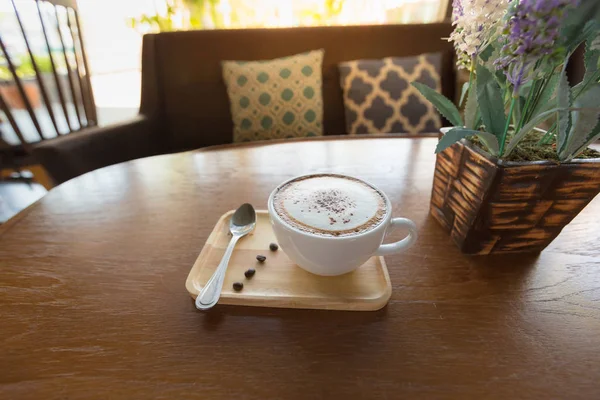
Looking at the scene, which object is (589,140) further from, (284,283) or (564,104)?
(284,283)

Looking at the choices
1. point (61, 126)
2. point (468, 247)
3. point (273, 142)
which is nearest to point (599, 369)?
point (468, 247)

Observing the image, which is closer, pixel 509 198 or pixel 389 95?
pixel 509 198

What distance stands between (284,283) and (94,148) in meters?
0.95

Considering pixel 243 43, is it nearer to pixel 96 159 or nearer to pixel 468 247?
pixel 96 159

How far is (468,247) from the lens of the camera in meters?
0.57

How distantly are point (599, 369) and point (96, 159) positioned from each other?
1292mm

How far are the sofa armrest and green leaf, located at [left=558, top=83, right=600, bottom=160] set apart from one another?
118 cm

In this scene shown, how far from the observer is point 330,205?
0.51m

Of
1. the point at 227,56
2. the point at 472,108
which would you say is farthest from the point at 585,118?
the point at 227,56

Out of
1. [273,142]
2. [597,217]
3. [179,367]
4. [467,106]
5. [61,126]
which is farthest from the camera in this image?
[61,126]

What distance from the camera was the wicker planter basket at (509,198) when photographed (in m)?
0.48

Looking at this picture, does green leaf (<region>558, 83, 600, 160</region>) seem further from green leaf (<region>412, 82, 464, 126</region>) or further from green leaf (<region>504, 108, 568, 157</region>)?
green leaf (<region>412, 82, 464, 126</region>)

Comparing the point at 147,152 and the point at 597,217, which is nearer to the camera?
the point at 597,217

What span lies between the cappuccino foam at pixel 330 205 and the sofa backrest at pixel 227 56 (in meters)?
1.30
